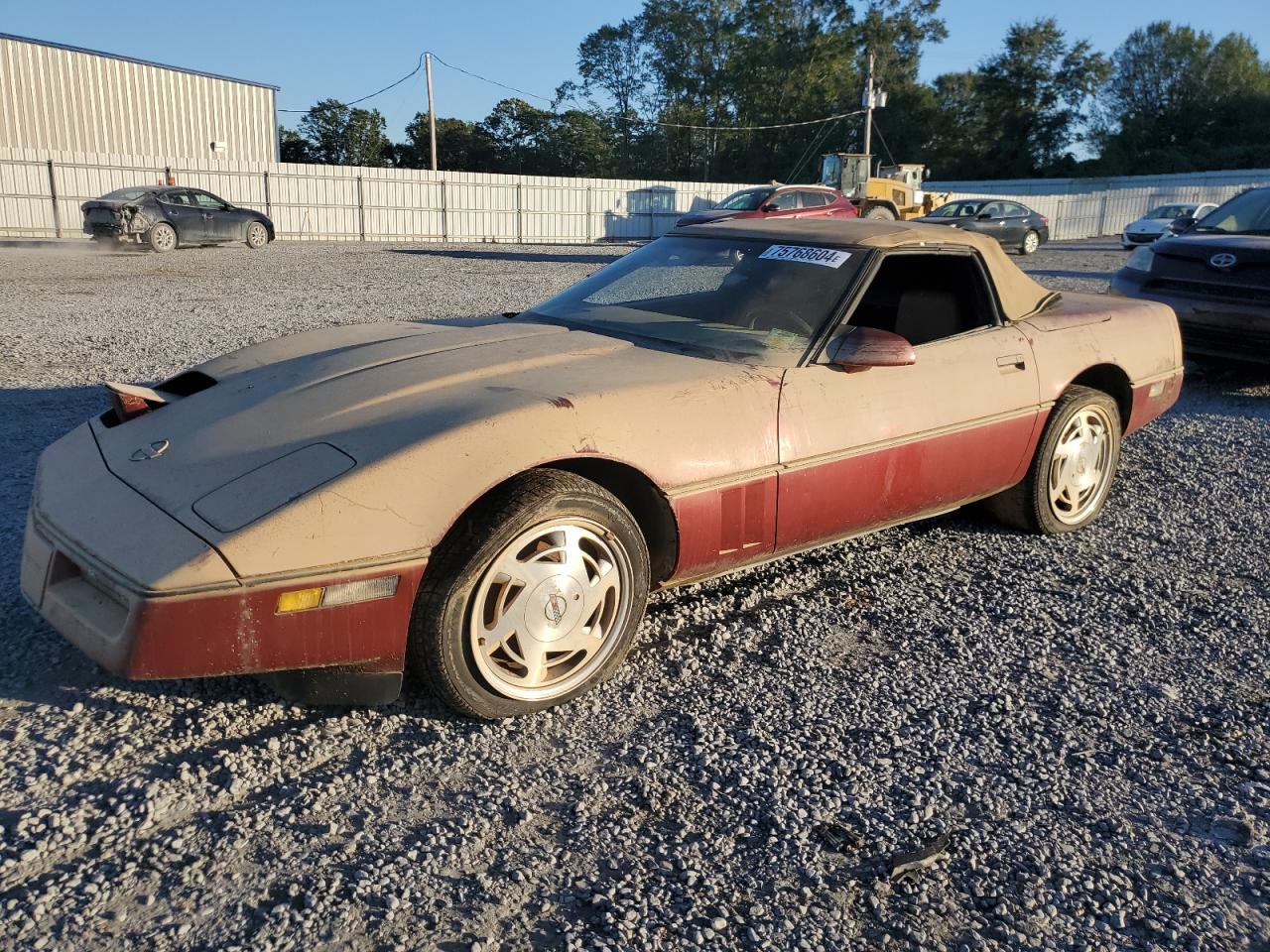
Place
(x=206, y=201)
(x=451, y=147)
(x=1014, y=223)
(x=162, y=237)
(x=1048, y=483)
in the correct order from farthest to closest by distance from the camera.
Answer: (x=451, y=147), (x=1014, y=223), (x=206, y=201), (x=162, y=237), (x=1048, y=483)

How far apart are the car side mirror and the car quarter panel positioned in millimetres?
1047

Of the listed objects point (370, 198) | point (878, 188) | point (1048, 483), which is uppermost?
point (878, 188)

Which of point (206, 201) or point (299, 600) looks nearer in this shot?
point (299, 600)

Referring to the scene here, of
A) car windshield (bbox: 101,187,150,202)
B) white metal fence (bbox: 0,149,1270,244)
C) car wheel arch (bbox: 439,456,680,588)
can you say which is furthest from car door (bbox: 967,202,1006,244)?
car wheel arch (bbox: 439,456,680,588)

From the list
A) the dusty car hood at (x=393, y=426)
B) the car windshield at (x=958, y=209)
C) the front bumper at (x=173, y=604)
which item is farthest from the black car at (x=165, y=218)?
the front bumper at (x=173, y=604)

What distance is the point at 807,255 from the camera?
380 cm

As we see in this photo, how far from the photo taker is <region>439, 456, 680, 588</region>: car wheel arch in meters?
2.88

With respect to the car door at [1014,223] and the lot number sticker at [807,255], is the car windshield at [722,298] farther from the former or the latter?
the car door at [1014,223]

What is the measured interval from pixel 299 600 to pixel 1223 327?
7.25 m

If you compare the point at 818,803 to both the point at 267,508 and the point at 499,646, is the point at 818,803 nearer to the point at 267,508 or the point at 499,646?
the point at 499,646

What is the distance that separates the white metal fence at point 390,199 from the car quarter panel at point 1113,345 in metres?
24.9

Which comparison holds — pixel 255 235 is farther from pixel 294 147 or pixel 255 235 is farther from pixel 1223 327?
pixel 294 147

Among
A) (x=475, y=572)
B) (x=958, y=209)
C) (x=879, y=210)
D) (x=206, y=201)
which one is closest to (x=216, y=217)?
(x=206, y=201)

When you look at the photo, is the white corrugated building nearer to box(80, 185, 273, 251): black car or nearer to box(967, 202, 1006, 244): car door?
box(80, 185, 273, 251): black car
